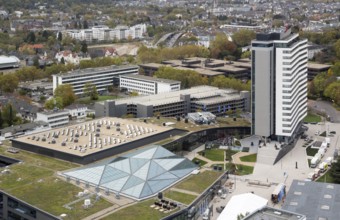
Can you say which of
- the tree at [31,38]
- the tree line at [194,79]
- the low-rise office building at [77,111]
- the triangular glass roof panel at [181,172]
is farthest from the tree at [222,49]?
the triangular glass roof panel at [181,172]

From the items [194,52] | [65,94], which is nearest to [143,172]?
[65,94]

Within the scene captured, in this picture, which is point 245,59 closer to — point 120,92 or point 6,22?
point 120,92

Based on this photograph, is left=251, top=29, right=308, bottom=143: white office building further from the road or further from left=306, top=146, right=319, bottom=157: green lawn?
the road

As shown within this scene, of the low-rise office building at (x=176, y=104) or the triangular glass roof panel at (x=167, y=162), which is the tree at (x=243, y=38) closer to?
the low-rise office building at (x=176, y=104)

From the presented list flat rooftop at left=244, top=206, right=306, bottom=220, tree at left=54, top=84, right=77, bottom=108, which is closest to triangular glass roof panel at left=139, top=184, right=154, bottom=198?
flat rooftop at left=244, top=206, right=306, bottom=220

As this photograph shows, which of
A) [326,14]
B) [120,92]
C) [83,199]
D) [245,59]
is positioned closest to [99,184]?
[83,199]

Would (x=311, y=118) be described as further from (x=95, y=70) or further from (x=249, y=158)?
(x=95, y=70)
